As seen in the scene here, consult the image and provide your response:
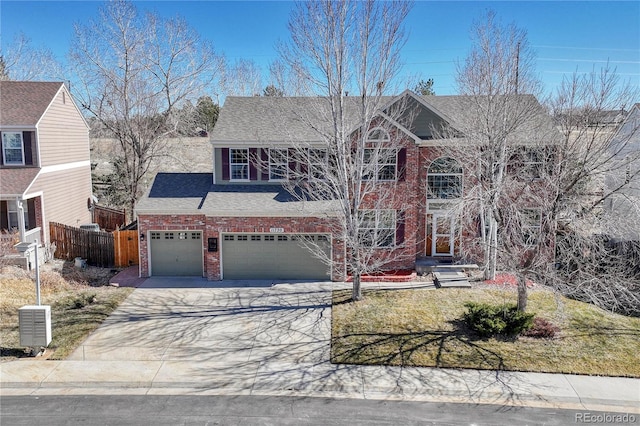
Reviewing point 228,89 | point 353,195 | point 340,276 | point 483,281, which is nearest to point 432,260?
point 483,281

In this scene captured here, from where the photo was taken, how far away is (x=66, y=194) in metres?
23.8

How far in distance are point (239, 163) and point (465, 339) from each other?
11.7 m

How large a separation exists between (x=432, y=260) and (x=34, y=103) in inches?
754

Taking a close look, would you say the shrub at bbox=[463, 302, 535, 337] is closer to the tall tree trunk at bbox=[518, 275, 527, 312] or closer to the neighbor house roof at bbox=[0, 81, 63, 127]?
the tall tree trunk at bbox=[518, 275, 527, 312]

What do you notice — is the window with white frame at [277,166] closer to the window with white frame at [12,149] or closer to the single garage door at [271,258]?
the single garage door at [271,258]

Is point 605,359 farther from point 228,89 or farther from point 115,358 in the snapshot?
point 228,89

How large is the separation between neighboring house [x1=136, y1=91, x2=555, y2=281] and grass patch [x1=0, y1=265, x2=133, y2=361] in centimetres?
232

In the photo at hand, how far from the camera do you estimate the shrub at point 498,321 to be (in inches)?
510

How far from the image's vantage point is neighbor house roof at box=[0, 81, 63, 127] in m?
21.1

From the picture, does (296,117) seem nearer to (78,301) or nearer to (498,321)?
(78,301)

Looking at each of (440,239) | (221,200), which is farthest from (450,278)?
(221,200)

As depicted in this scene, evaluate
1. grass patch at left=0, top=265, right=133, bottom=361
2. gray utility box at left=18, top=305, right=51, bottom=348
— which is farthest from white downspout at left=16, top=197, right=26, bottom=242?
gray utility box at left=18, top=305, right=51, bottom=348

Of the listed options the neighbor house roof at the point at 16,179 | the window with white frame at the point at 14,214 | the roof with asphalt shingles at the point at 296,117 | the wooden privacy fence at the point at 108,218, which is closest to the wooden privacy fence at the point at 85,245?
the window with white frame at the point at 14,214

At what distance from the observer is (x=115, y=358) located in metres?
12.0
